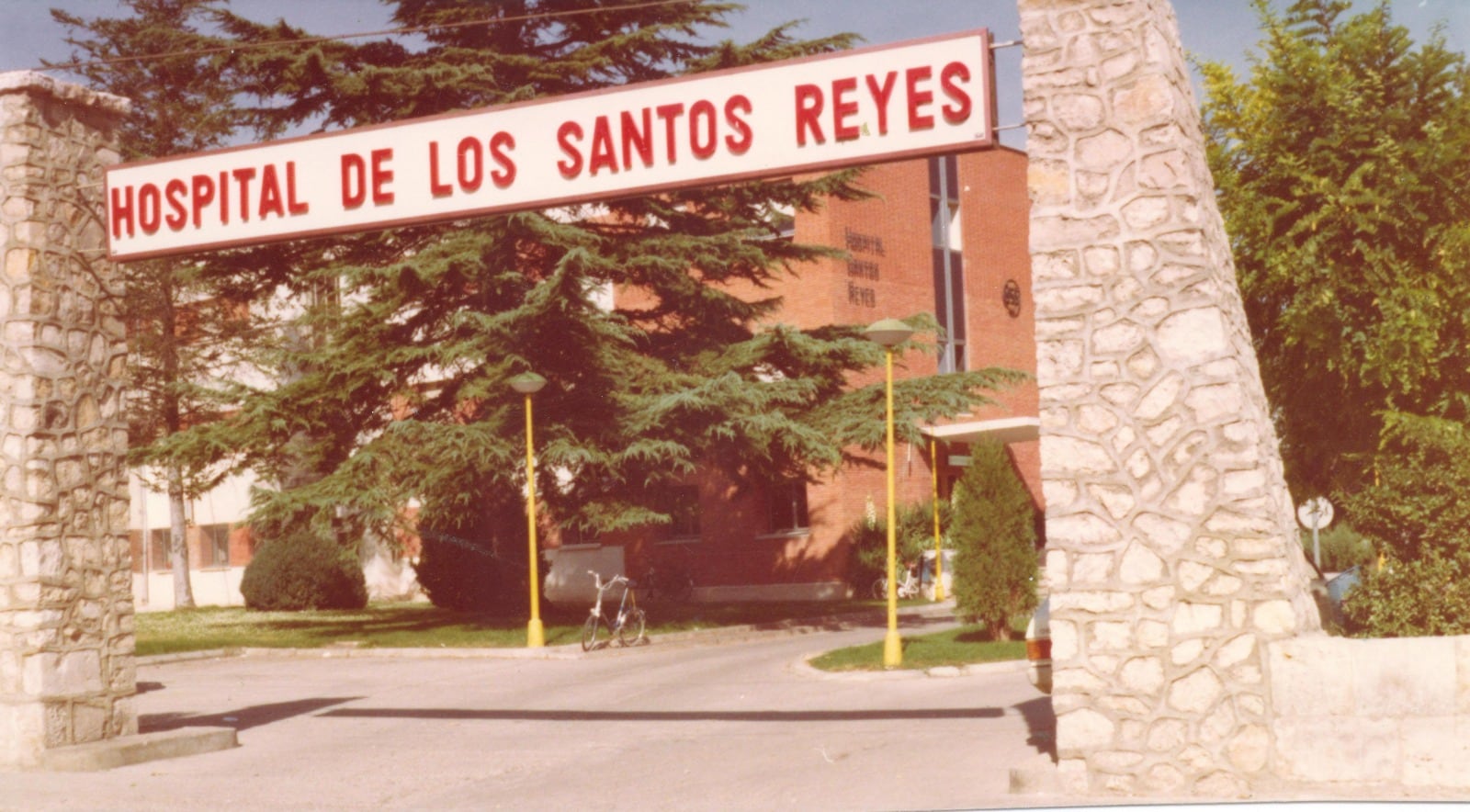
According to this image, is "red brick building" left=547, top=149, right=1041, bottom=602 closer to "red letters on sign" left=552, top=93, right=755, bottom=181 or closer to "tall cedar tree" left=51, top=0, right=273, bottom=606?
"tall cedar tree" left=51, top=0, right=273, bottom=606

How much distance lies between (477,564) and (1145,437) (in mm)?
25139

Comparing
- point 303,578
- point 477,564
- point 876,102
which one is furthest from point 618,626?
point 303,578

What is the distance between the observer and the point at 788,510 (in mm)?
35125


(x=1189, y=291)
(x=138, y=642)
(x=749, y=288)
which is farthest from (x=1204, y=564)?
(x=749, y=288)

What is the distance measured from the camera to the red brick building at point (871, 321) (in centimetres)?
3425

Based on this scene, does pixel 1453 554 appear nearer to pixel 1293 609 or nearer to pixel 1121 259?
pixel 1293 609

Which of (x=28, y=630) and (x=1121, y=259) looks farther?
(x=28, y=630)

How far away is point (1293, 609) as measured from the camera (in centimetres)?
760

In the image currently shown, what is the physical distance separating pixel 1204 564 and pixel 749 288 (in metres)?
27.3

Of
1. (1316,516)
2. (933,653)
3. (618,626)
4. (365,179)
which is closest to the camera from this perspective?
(365,179)

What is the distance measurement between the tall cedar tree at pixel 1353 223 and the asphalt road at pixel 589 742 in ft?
13.9

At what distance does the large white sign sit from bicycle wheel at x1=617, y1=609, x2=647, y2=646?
12121 mm

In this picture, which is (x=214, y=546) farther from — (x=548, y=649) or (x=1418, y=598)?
(x=1418, y=598)

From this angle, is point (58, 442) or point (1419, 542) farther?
point (58, 442)
